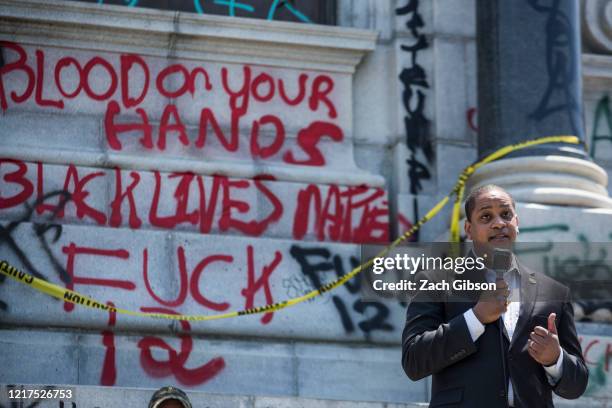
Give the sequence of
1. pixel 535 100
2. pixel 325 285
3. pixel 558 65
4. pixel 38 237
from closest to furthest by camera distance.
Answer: pixel 38 237 < pixel 325 285 < pixel 535 100 < pixel 558 65

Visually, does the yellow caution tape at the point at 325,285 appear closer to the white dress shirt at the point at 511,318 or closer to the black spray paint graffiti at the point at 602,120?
the black spray paint graffiti at the point at 602,120

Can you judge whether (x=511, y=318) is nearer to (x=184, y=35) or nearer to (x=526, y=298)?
(x=526, y=298)

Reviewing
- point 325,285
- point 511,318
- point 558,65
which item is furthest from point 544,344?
point 558,65

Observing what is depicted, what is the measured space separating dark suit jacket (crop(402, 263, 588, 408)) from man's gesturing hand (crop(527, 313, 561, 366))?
0.12 m

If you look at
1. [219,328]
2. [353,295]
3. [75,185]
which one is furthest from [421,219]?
[75,185]

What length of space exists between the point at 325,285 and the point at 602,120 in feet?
9.89

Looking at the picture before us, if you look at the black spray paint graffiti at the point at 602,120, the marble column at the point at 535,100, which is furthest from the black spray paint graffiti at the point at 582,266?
the black spray paint graffiti at the point at 602,120

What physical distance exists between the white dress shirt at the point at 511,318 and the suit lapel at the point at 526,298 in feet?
0.05

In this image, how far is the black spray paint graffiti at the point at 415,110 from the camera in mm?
11062

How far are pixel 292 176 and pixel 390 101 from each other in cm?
110

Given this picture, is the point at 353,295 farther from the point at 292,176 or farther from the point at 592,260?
the point at 592,260

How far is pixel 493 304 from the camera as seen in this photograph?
548 cm

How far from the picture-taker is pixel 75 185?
10.2 m

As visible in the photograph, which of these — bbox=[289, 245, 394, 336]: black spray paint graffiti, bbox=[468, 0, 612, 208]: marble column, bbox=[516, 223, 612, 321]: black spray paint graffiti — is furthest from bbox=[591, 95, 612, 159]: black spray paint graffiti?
bbox=[289, 245, 394, 336]: black spray paint graffiti
